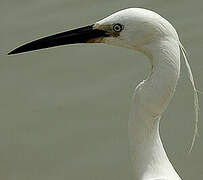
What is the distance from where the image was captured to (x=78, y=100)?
460cm

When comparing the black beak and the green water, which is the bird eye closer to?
the black beak

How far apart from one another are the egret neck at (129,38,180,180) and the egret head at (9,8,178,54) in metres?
0.04

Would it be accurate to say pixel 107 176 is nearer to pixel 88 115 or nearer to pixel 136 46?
pixel 88 115

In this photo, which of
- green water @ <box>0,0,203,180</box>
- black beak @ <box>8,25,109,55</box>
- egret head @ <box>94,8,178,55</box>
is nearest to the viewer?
egret head @ <box>94,8,178,55</box>

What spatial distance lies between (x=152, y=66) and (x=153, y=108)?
191 mm

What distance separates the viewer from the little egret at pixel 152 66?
103 inches

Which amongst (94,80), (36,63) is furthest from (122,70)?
(36,63)

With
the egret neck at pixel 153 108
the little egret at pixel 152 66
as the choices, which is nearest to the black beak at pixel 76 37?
the little egret at pixel 152 66

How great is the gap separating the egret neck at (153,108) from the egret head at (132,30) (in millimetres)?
35

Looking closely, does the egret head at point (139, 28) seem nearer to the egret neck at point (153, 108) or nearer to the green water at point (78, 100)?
the egret neck at point (153, 108)

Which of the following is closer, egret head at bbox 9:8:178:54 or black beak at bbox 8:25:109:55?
egret head at bbox 9:8:178:54

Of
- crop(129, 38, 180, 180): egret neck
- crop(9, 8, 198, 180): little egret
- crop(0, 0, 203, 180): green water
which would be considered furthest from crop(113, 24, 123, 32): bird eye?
crop(0, 0, 203, 180): green water

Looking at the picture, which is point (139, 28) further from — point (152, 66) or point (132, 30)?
point (152, 66)

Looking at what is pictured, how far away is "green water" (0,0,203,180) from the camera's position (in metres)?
4.25
